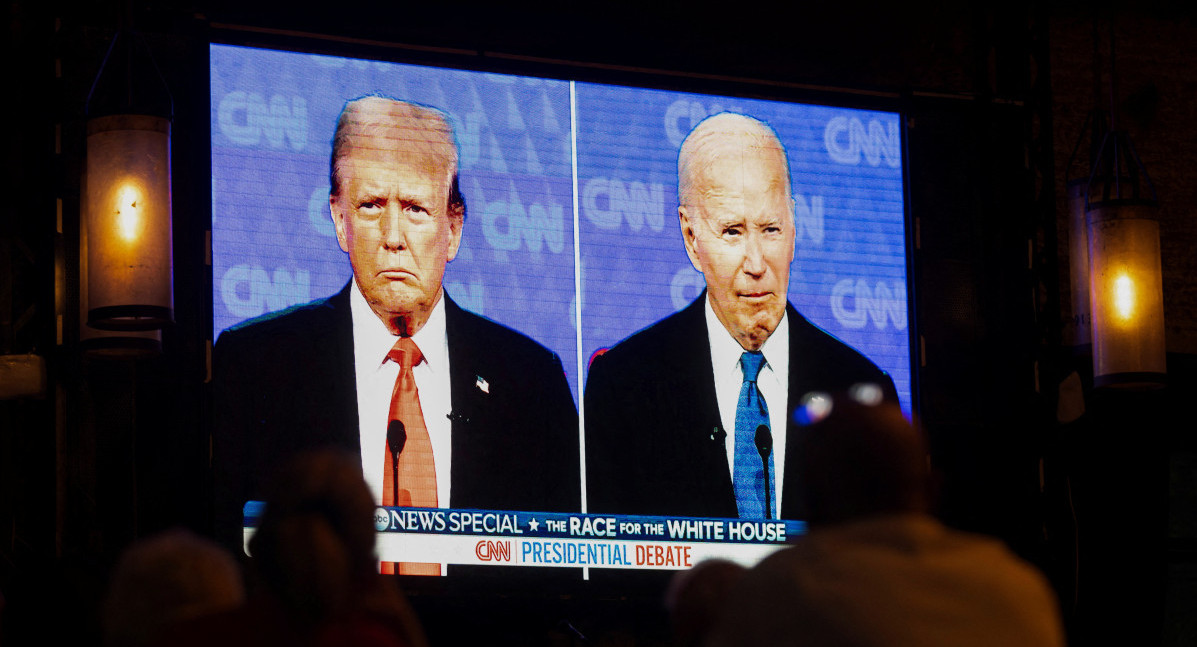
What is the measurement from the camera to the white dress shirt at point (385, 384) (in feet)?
A: 18.1

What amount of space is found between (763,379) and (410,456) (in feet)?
4.80

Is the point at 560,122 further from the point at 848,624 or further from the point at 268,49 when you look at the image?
the point at 848,624

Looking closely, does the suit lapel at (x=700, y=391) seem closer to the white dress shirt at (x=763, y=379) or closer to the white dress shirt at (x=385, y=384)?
the white dress shirt at (x=763, y=379)

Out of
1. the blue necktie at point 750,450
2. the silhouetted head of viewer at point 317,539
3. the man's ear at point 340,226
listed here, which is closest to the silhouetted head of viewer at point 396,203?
the man's ear at point 340,226

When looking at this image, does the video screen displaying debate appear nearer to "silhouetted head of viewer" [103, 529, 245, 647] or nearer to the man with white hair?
the man with white hair

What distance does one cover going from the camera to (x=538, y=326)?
5805 mm

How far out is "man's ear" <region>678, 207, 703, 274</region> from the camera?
20.1ft

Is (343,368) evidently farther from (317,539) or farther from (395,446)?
(317,539)

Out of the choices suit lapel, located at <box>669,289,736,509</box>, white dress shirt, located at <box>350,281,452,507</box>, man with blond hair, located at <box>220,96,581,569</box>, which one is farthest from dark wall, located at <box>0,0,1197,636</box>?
suit lapel, located at <box>669,289,736,509</box>

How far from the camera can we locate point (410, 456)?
5535 mm

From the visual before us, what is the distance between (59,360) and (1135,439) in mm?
5021

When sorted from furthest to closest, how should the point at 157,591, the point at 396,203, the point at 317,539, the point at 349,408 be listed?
the point at 396,203, the point at 349,408, the point at 157,591, the point at 317,539

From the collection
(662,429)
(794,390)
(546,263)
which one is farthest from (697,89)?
(662,429)

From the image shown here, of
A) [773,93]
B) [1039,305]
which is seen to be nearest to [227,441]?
[773,93]
